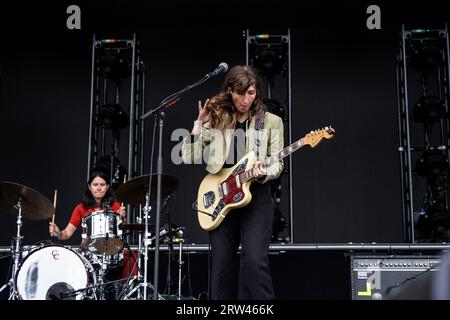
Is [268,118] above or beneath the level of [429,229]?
above

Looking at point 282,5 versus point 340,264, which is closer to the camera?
point 340,264

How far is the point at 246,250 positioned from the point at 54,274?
2.36 m

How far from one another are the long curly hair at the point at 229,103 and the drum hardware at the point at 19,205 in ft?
6.93

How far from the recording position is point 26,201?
18.6 ft

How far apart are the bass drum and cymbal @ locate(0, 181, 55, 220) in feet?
1.15

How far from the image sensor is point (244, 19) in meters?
7.82

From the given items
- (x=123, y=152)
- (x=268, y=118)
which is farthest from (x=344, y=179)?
(x=268, y=118)

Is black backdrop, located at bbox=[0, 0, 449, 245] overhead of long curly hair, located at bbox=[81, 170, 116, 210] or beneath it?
overhead

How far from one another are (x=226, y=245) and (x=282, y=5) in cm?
435

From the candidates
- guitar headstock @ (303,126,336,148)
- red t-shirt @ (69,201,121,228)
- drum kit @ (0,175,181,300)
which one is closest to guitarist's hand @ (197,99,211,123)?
guitar headstock @ (303,126,336,148)

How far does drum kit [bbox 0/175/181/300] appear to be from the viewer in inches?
212

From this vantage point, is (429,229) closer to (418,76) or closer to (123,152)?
(418,76)

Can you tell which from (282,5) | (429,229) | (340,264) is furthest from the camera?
(282,5)

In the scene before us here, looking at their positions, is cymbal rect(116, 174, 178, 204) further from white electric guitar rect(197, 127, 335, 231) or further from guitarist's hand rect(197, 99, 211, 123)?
guitarist's hand rect(197, 99, 211, 123)
